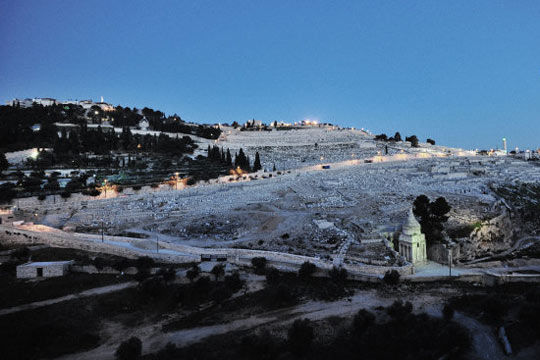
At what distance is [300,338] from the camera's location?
12891 mm

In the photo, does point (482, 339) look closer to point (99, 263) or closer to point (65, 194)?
point (99, 263)

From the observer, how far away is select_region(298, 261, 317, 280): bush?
18.6 metres

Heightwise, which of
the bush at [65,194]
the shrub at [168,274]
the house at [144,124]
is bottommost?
the shrub at [168,274]

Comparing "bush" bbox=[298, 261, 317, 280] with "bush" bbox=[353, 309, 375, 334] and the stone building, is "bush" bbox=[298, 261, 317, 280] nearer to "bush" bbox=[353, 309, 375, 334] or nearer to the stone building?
"bush" bbox=[353, 309, 375, 334]

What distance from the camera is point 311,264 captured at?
61.9 ft

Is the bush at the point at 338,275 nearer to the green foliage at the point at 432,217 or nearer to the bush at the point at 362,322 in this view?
the bush at the point at 362,322

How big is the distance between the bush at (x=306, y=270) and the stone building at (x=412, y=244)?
5562 mm

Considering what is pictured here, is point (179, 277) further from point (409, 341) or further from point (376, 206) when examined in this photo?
point (376, 206)

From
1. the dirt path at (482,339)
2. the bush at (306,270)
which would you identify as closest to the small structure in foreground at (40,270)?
Answer: the bush at (306,270)

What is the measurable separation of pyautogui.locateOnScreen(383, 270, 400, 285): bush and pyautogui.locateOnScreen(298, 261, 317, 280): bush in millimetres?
3458

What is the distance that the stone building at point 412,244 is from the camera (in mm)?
20250

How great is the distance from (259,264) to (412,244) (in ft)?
27.5

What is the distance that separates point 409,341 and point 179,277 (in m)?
11.2

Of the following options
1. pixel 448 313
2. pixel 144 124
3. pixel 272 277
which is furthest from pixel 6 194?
pixel 144 124
